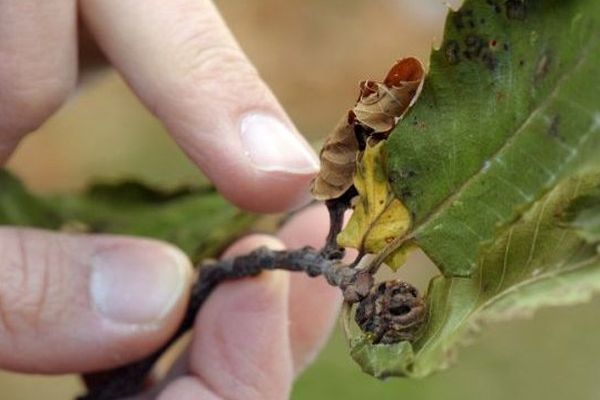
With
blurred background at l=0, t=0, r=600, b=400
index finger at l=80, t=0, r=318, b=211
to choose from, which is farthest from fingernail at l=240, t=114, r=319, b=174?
blurred background at l=0, t=0, r=600, b=400

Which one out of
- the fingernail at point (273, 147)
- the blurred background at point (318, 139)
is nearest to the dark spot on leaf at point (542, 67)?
the fingernail at point (273, 147)

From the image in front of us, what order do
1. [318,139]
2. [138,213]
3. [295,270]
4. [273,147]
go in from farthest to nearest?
[318,139]
[138,213]
[273,147]
[295,270]

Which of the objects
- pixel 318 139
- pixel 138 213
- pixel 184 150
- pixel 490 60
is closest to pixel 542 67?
pixel 490 60

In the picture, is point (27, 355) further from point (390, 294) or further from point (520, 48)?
point (520, 48)

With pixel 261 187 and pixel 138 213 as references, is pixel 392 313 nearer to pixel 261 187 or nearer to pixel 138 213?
pixel 261 187

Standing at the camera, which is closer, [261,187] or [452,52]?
[452,52]

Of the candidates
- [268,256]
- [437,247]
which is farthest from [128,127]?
[437,247]

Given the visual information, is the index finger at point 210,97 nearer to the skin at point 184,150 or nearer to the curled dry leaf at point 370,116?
the skin at point 184,150
